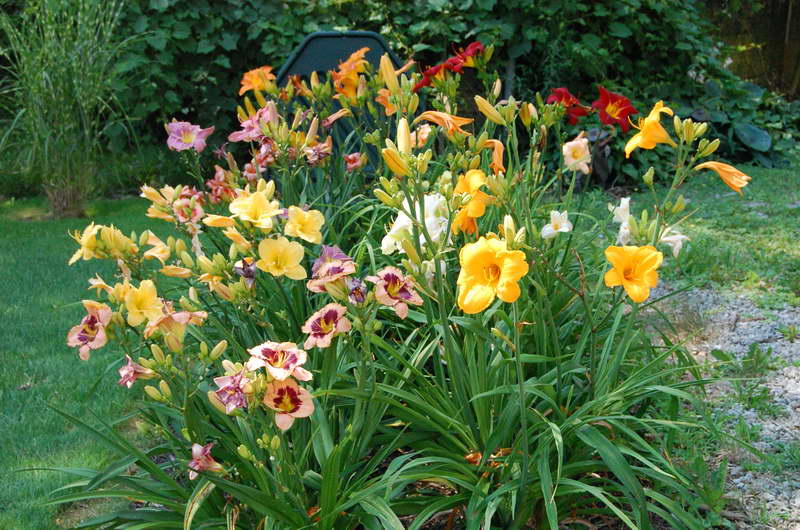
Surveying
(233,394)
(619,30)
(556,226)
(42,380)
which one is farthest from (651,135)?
(619,30)

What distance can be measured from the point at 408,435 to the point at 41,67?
440 centimetres

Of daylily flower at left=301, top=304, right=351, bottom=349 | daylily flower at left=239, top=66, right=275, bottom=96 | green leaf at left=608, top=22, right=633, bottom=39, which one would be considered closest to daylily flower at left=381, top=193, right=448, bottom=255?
daylily flower at left=301, top=304, right=351, bottom=349

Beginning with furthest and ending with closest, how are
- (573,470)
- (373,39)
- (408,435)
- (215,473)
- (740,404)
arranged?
(373,39) → (740,404) → (408,435) → (573,470) → (215,473)

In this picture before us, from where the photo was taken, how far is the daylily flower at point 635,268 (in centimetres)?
140

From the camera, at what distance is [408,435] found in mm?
1765

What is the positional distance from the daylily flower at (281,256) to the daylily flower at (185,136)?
2.55 feet

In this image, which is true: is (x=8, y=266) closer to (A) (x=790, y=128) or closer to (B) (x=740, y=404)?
(B) (x=740, y=404)

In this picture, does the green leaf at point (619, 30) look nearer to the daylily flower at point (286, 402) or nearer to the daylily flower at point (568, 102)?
the daylily flower at point (568, 102)

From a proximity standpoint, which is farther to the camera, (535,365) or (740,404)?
(740,404)

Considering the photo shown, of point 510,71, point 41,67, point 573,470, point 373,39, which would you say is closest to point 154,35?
point 41,67

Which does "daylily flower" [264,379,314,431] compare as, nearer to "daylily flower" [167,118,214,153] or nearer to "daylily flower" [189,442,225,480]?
"daylily flower" [189,442,225,480]

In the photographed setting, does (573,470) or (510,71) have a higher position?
(573,470)

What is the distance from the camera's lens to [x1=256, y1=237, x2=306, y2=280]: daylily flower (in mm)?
1533

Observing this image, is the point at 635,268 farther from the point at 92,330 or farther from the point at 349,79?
the point at 349,79
